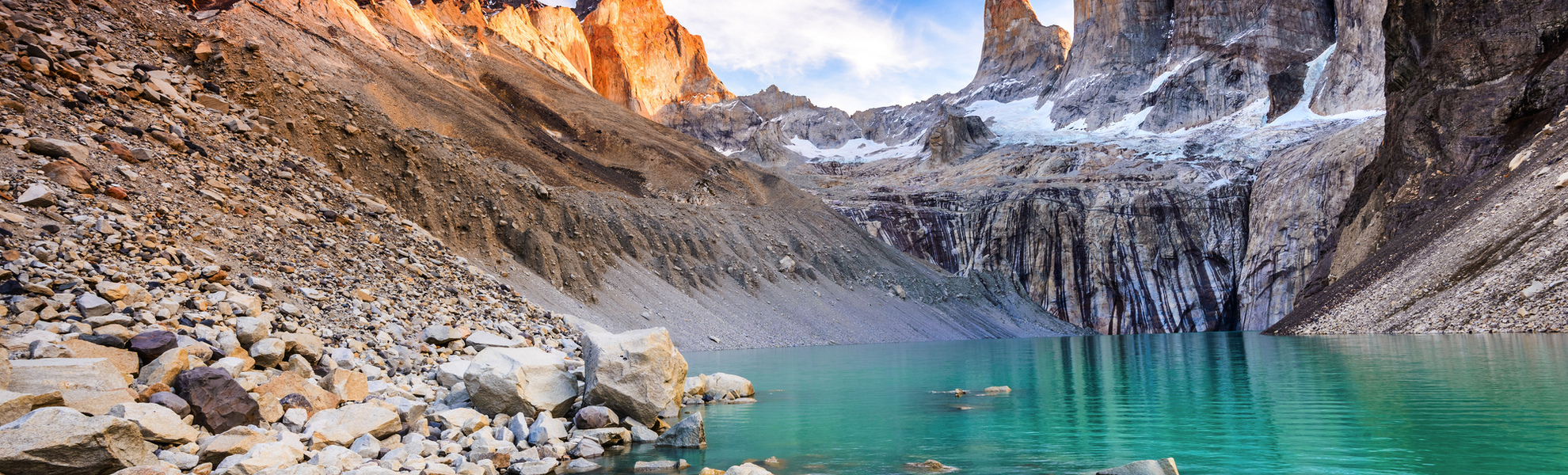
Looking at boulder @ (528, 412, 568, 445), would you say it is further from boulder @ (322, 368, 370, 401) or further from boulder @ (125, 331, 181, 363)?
boulder @ (125, 331, 181, 363)

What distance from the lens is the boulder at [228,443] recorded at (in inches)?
320

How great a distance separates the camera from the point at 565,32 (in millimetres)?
132875

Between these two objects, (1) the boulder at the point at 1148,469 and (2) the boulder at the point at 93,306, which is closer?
(1) the boulder at the point at 1148,469

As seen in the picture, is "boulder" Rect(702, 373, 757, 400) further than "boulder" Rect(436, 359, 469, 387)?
Yes

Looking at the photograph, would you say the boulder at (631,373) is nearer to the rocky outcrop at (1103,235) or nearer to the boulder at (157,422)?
the boulder at (157,422)

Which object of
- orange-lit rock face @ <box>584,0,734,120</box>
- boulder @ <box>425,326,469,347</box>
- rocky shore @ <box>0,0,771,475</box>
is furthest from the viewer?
orange-lit rock face @ <box>584,0,734,120</box>

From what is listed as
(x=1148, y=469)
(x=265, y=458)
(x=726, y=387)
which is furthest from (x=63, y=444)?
(x=726, y=387)

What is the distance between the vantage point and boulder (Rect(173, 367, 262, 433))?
29.5 ft

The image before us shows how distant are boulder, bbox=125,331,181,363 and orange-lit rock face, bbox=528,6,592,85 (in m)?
117

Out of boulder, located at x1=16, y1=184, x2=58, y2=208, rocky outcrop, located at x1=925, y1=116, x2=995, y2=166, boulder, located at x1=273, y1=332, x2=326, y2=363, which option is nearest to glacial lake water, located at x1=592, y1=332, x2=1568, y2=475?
boulder, located at x1=273, y1=332, x2=326, y2=363

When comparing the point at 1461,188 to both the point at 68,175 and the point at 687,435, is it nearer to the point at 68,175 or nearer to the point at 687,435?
the point at 687,435

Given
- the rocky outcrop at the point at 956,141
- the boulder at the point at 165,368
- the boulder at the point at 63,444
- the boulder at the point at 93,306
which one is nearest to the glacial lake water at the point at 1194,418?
the boulder at the point at 63,444

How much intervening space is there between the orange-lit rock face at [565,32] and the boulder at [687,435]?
117 metres

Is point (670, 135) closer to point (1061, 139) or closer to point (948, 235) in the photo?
point (948, 235)
